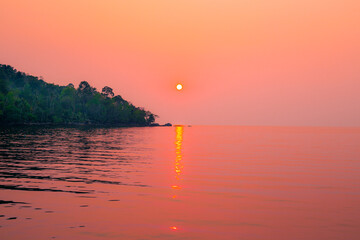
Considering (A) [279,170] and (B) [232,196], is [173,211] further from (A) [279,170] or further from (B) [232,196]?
(A) [279,170]

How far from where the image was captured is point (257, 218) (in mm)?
→ 16219

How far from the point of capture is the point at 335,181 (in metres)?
28.2

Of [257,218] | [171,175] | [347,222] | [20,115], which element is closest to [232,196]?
[257,218]

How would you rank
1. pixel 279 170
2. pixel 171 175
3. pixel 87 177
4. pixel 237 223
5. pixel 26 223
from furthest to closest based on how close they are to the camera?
pixel 279 170 < pixel 171 175 < pixel 87 177 < pixel 237 223 < pixel 26 223

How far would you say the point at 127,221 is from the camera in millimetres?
15203

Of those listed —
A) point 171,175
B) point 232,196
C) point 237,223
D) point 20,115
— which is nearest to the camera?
point 237,223

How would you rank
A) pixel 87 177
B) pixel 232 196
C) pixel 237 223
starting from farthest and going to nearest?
pixel 87 177
pixel 232 196
pixel 237 223

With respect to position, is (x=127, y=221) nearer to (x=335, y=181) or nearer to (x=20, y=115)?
(x=335, y=181)

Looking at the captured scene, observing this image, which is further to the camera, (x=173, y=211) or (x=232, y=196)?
(x=232, y=196)

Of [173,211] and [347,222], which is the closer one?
[347,222]

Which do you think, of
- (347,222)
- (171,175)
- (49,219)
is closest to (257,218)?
(347,222)

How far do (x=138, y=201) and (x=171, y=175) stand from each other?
10.9 m

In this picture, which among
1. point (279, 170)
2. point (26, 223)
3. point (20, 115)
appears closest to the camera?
point (26, 223)

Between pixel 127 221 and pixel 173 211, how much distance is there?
114 inches
